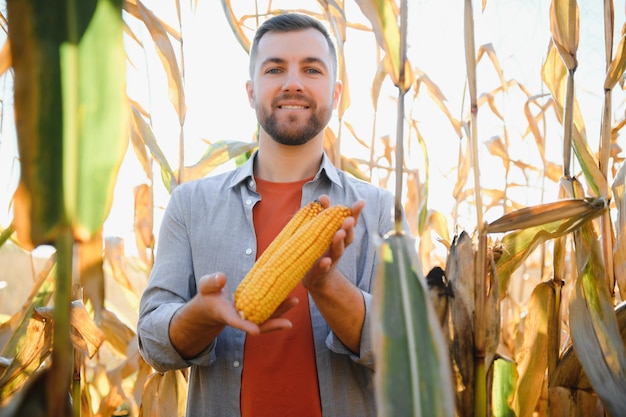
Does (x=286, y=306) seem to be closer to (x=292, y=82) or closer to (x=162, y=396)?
(x=292, y=82)

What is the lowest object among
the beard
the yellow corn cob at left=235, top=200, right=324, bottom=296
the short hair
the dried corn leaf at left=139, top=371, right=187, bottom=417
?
the dried corn leaf at left=139, top=371, right=187, bottom=417

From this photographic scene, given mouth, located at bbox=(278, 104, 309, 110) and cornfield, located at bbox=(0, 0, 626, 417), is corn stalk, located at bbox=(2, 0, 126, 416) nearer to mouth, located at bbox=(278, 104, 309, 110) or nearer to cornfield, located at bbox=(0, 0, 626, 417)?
cornfield, located at bbox=(0, 0, 626, 417)

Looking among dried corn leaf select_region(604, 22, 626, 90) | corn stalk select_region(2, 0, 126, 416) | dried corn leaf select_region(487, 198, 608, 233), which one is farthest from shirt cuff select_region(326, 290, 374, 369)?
dried corn leaf select_region(604, 22, 626, 90)

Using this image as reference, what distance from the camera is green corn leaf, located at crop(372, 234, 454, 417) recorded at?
2.50 ft

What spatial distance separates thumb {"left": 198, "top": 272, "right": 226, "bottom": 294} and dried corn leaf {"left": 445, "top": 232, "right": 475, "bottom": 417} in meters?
0.45

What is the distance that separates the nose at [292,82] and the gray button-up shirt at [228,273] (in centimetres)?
26

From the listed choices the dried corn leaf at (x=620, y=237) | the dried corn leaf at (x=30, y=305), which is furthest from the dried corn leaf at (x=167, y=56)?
the dried corn leaf at (x=620, y=237)

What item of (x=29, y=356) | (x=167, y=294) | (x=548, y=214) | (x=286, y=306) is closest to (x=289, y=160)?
(x=167, y=294)

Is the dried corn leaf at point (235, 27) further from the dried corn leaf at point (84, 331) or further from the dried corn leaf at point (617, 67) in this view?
the dried corn leaf at point (617, 67)

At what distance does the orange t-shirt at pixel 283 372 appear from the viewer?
4.58ft

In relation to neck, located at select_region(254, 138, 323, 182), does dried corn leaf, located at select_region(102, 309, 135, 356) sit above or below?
below

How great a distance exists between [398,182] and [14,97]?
0.57 m

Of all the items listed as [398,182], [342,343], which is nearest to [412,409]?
[398,182]

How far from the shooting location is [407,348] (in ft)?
2.59
